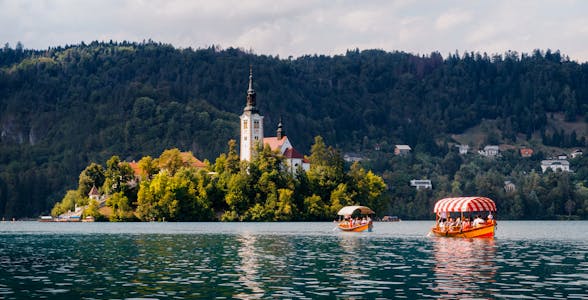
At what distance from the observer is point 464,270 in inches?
2372

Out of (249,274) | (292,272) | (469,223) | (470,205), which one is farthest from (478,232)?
(249,274)

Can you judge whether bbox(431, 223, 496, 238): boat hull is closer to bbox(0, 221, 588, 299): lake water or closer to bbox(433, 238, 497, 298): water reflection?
bbox(433, 238, 497, 298): water reflection

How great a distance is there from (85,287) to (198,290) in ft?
21.8

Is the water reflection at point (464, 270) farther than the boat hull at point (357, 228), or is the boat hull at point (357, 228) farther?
A: the boat hull at point (357, 228)

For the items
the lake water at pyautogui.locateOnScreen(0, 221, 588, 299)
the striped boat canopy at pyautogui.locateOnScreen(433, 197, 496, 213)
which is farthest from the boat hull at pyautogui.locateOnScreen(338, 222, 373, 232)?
the lake water at pyautogui.locateOnScreen(0, 221, 588, 299)

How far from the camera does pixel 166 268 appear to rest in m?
62.4

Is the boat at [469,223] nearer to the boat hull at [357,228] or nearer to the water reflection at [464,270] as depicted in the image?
the water reflection at [464,270]

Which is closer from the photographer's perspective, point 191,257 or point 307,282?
point 307,282

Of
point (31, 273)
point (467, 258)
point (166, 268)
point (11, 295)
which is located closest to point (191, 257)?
point (166, 268)

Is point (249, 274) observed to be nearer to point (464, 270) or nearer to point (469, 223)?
point (464, 270)

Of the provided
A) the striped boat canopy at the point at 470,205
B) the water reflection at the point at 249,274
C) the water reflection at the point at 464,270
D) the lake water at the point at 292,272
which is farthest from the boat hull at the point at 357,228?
the water reflection at the point at 249,274

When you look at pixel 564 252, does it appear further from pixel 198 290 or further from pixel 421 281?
pixel 198 290

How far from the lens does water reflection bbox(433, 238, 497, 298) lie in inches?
1896

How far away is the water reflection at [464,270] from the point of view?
158 ft
